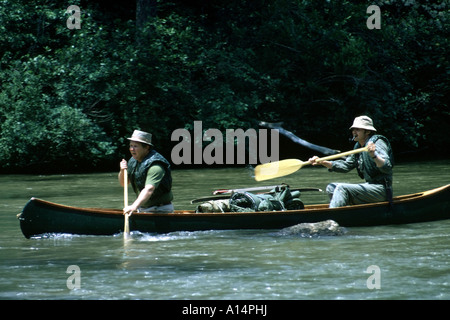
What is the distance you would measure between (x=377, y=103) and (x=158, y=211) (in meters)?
11.7

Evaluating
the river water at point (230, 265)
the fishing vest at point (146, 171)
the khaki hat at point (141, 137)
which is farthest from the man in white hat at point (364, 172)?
the khaki hat at point (141, 137)

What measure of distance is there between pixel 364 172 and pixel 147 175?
8.12 feet

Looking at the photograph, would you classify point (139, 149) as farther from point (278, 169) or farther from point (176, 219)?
point (278, 169)

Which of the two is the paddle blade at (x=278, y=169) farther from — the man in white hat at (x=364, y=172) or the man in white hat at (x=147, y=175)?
the man in white hat at (x=147, y=175)

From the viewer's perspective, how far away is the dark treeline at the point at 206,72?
1734 cm

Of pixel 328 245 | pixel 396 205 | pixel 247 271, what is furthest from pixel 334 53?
pixel 247 271

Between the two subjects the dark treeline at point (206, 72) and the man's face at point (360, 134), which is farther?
the dark treeline at point (206, 72)

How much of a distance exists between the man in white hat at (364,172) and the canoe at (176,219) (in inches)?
5.7

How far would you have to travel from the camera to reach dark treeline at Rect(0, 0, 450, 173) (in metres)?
17.3

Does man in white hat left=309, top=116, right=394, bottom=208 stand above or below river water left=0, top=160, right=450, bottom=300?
above

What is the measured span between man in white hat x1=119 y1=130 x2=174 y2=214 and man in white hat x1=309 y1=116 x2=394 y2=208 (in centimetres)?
162

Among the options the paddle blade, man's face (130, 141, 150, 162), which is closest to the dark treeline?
the paddle blade

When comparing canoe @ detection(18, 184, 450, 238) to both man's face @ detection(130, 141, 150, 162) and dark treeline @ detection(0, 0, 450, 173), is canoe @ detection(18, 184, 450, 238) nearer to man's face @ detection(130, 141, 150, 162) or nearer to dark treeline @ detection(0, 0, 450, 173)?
man's face @ detection(130, 141, 150, 162)

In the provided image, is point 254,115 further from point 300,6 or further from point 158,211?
point 158,211
